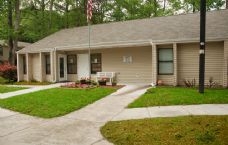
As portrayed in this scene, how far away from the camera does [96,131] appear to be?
7.09 meters

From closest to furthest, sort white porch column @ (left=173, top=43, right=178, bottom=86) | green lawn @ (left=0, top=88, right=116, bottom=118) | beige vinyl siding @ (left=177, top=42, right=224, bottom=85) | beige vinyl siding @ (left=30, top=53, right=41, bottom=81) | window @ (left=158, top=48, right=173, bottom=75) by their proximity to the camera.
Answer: green lawn @ (left=0, top=88, right=116, bottom=118) < beige vinyl siding @ (left=177, top=42, right=224, bottom=85) < white porch column @ (left=173, top=43, right=178, bottom=86) < window @ (left=158, top=48, right=173, bottom=75) < beige vinyl siding @ (left=30, top=53, right=41, bottom=81)

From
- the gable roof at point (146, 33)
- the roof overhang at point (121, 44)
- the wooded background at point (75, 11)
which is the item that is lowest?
the roof overhang at point (121, 44)

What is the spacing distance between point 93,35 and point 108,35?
5.58ft

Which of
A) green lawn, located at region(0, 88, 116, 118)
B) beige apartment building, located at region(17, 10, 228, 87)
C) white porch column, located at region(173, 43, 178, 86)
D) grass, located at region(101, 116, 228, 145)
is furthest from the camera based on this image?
white porch column, located at region(173, 43, 178, 86)

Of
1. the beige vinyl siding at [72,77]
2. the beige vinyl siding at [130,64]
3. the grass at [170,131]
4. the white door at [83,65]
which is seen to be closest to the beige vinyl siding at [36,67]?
the beige vinyl siding at [72,77]

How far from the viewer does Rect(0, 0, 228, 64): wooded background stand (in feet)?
106

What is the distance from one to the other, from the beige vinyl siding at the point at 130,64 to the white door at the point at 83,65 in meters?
1.50

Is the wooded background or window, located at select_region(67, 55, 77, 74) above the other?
the wooded background

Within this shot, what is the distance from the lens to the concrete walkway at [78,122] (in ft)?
21.1

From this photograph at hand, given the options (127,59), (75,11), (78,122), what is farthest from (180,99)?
(75,11)

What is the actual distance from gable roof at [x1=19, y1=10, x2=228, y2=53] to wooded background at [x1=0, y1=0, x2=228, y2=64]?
9138mm

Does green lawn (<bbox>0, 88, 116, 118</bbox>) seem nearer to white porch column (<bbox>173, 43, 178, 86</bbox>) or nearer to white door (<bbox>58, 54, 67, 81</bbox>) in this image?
white porch column (<bbox>173, 43, 178, 86</bbox>)

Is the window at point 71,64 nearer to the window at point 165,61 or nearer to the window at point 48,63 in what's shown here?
the window at point 48,63

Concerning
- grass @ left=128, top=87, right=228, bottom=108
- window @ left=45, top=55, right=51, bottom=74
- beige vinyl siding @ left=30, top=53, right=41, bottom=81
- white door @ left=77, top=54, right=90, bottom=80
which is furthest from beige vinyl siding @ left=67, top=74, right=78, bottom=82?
grass @ left=128, top=87, right=228, bottom=108
